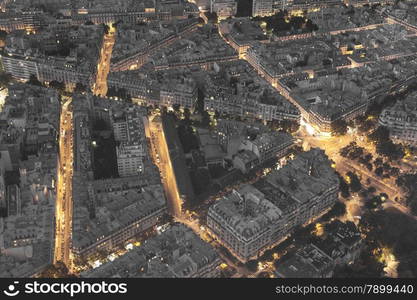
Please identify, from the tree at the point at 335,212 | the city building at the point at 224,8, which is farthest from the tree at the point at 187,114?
the city building at the point at 224,8

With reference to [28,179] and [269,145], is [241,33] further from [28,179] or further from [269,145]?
[28,179]

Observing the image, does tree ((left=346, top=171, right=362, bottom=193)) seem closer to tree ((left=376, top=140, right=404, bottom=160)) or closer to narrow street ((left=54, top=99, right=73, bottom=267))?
tree ((left=376, top=140, right=404, bottom=160))

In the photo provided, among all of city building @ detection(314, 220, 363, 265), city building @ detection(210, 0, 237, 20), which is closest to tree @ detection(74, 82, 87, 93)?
city building @ detection(210, 0, 237, 20)

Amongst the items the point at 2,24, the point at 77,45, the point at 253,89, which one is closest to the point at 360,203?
the point at 253,89

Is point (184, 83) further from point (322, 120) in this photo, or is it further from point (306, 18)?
point (306, 18)

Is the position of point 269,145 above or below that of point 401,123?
below

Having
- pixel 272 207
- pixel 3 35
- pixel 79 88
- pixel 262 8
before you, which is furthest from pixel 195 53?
pixel 272 207

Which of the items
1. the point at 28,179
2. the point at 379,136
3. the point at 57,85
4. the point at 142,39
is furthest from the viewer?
the point at 142,39

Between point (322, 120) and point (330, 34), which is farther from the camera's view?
point (330, 34)
